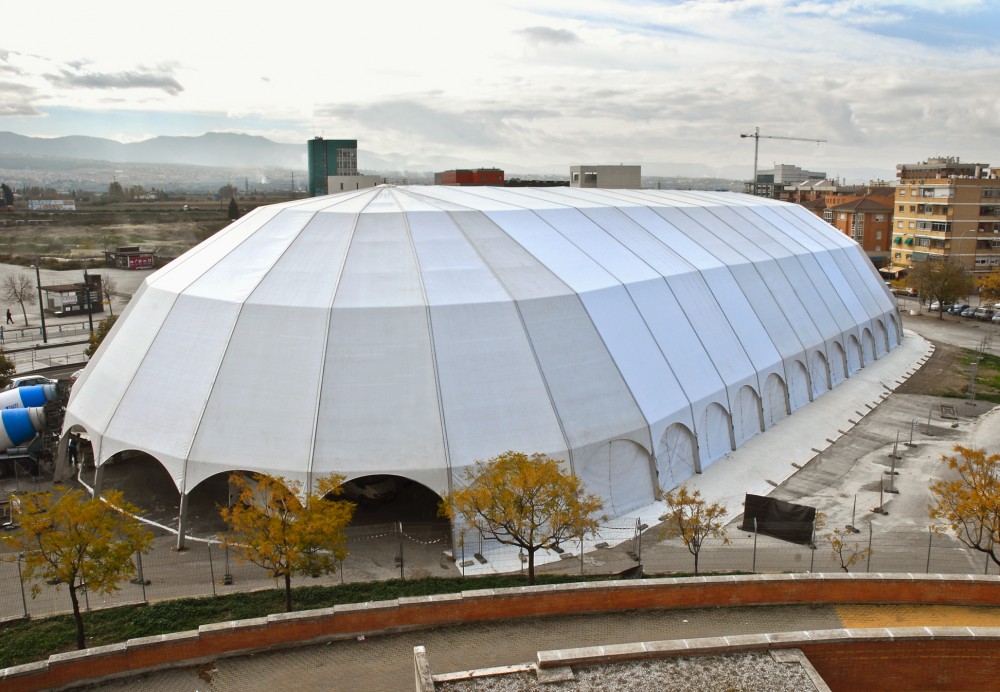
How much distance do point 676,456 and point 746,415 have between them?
6667 mm

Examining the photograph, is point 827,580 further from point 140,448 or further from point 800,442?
point 140,448

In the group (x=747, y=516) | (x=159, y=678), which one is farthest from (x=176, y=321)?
(x=747, y=516)

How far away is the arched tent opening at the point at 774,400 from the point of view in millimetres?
34438

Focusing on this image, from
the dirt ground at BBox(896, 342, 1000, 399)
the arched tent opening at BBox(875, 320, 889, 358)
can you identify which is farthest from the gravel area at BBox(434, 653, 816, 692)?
the arched tent opening at BBox(875, 320, 889, 358)

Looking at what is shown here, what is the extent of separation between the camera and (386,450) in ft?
74.6

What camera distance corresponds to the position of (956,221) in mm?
80812

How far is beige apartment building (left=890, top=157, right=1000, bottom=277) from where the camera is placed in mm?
79875

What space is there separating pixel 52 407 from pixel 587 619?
28239 mm

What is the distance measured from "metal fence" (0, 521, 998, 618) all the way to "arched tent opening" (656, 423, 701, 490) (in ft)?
11.3

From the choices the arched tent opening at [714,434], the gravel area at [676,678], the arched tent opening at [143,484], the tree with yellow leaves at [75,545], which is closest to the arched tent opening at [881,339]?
the arched tent opening at [714,434]

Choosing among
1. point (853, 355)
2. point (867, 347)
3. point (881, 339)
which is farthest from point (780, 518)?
point (881, 339)

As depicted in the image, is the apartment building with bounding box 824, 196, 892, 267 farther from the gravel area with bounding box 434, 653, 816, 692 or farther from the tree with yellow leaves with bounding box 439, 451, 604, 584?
the gravel area with bounding box 434, 653, 816, 692

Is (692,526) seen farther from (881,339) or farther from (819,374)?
(881,339)

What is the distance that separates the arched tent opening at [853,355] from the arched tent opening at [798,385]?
7822 mm
